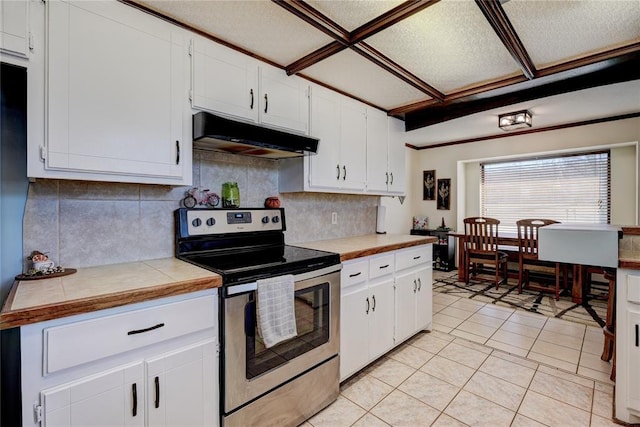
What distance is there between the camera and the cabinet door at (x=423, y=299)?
2.72 m

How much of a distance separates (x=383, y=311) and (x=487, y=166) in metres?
4.20

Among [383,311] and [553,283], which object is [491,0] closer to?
[383,311]

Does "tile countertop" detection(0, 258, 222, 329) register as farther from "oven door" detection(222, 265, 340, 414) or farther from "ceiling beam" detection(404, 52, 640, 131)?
"ceiling beam" detection(404, 52, 640, 131)

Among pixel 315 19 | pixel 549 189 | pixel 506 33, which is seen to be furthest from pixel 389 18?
pixel 549 189

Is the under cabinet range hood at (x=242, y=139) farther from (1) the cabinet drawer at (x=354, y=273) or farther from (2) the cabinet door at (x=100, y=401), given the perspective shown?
(2) the cabinet door at (x=100, y=401)

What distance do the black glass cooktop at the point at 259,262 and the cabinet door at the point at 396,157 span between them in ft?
4.85

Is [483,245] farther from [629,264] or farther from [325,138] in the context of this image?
[325,138]

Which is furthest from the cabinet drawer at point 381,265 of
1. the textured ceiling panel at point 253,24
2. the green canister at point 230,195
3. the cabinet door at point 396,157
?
the textured ceiling panel at point 253,24

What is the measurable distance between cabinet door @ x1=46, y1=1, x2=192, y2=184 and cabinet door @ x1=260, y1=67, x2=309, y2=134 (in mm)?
521

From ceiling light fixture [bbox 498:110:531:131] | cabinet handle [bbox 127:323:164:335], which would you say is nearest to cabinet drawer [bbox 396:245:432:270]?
cabinet handle [bbox 127:323:164:335]

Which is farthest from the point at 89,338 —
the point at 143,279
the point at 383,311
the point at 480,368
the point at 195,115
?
the point at 480,368

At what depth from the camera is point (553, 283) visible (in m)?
4.38

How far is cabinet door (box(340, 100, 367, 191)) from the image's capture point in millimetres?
2562

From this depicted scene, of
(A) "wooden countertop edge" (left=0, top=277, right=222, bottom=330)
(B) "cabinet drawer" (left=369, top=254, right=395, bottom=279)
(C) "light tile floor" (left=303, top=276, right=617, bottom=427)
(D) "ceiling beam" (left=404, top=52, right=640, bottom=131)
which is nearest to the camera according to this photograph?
(A) "wooden countertop edge" (left=0, top=277, right=222, bottom=330)
